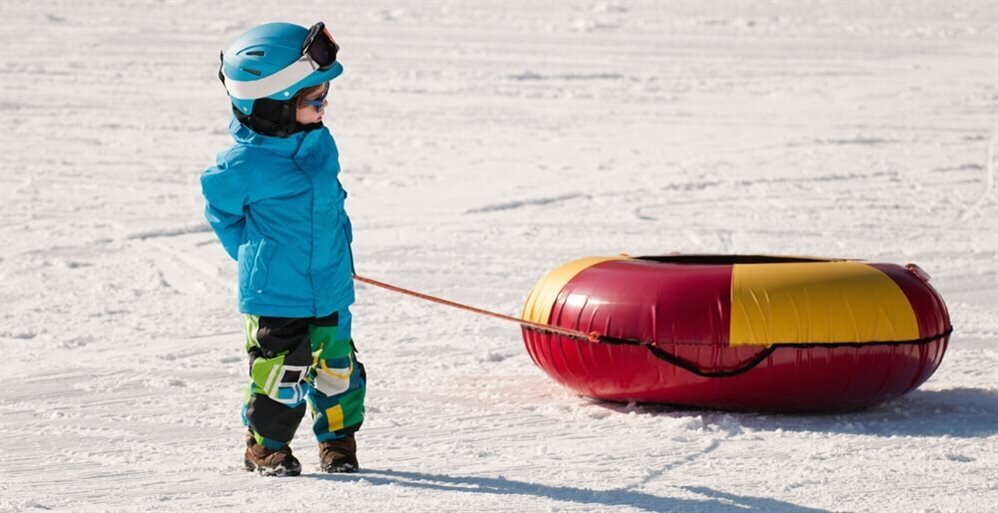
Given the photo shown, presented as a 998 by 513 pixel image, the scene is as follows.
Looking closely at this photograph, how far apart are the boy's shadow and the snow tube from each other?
32.7 inches

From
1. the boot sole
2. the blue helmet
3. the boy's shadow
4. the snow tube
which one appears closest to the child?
the blue helmet

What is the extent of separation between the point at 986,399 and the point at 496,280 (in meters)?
3.38

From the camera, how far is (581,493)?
4035 millimetres

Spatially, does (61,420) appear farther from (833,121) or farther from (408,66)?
(408,66)

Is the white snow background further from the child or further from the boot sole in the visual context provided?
the child

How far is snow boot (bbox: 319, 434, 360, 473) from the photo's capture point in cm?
424

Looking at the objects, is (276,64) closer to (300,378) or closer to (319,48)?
(319,48)

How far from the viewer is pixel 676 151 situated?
512 inches

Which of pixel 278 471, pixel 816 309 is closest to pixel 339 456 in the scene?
pixel 278 471

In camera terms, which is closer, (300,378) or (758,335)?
(300,378)

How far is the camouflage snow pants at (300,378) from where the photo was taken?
158 inches

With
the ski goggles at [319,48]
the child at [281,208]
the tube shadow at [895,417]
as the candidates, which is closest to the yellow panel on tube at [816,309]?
the tube shadow at [895,417]

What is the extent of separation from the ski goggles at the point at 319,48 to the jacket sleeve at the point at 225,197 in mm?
366

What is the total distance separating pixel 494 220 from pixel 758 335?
5.45m
